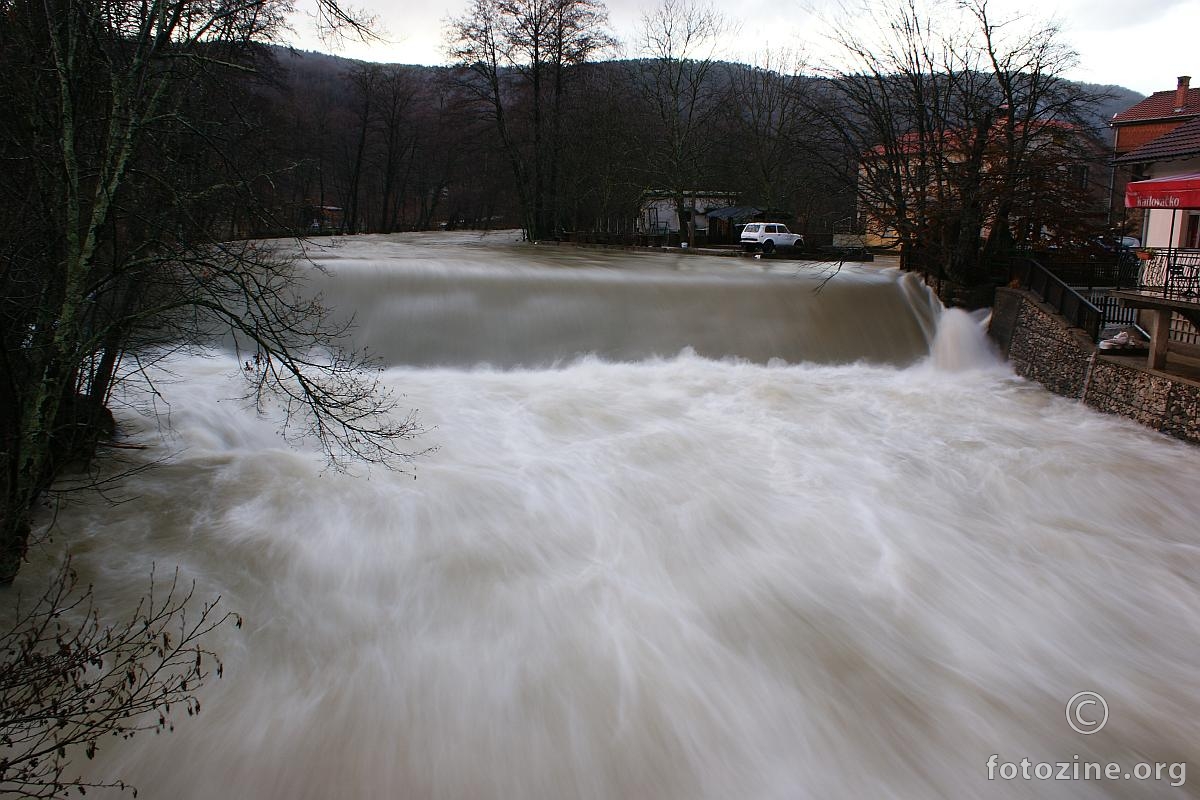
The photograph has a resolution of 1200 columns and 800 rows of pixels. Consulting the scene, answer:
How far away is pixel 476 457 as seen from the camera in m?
11.1

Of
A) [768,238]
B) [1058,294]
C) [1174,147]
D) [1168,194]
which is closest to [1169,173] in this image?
[1174,147]

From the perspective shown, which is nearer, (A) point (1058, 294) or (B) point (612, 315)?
(A) point (1058, 294)

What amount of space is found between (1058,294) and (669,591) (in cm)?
1213

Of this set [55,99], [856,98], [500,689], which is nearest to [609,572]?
[500,689]

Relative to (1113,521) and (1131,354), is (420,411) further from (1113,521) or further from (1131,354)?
(1131,354)

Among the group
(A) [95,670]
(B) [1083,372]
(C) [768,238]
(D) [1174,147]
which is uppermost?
(D) [1174,147]

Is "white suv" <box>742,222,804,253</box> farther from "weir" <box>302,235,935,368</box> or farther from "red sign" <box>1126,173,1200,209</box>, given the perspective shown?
"red sign" <box>1126,173,1200,209</box>

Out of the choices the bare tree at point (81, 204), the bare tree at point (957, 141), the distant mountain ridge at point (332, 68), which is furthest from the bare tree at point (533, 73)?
the bare tree at point (81, 204)

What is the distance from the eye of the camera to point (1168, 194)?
45.1 feet

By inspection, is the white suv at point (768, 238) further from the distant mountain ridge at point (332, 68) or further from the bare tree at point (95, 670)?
the bare tree at point (95, 670)

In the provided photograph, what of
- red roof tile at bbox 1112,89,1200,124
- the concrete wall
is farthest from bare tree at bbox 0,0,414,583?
red roof tile at bbox 1112,89,1200,124

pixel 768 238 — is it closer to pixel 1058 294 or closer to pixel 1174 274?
pixel 1058 294

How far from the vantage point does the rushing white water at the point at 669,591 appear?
5.65m

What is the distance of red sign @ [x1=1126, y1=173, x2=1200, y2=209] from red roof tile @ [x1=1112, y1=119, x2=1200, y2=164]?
408 centimetres
